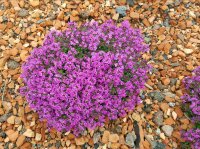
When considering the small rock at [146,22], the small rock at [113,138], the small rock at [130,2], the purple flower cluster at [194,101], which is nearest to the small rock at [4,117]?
the small rock at [113,138]

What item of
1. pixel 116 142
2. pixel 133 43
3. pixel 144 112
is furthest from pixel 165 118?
pixel 133 43

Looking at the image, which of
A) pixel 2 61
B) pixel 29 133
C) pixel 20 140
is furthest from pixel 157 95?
pixel 2 61

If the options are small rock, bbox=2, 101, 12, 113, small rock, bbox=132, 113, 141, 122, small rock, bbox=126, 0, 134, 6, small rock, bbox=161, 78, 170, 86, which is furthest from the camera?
small rock, bbox=126, 0, 134, 6

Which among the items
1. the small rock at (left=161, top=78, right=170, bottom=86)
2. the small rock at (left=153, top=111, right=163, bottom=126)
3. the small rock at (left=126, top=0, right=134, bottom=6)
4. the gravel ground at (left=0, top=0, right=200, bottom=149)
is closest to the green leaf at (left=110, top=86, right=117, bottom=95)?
the gravel ground at (left=0, top=0, right=200, bottom=149)

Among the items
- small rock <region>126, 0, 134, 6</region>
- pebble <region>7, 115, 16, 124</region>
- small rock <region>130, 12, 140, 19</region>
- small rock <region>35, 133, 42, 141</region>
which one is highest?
small rock <region>126, 0, 134, 6</region>

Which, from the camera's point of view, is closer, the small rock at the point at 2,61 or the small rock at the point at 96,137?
the small rock at the point at 96,137

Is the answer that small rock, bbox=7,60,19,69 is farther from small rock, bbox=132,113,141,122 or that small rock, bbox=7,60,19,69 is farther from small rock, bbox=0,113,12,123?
small rock, bbox=132,113,141,122

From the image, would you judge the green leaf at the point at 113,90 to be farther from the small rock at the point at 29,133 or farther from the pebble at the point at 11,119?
the pebble at the point at 11,119

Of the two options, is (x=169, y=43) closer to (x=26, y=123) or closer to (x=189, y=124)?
(x=189, y=124)
